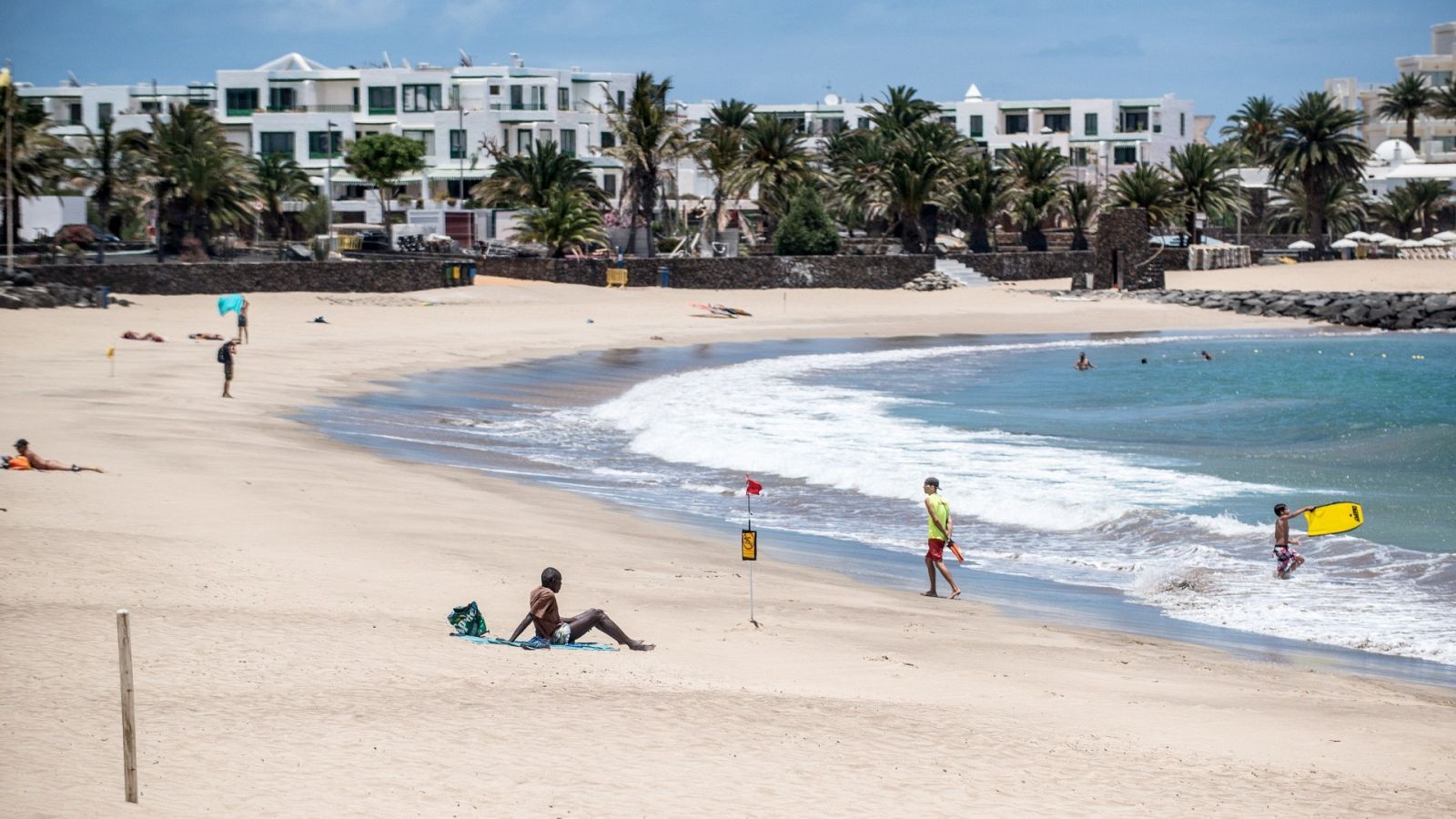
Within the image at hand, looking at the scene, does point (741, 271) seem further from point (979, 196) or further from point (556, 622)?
point (556, 622)

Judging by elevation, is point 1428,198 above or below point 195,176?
above

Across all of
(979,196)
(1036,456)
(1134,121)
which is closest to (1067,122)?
(1134,121)

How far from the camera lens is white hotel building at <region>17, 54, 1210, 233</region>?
95.8 meters

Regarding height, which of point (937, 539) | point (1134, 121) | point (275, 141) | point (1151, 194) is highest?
point (1134, 121)

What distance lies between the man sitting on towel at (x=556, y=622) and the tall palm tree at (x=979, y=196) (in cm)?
6475

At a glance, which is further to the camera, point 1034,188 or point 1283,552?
point 1034,188

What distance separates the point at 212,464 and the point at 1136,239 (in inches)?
2187

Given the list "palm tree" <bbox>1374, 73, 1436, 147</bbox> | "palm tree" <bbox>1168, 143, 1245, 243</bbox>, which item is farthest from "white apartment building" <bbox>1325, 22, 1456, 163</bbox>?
"palm tree" <bbox>1168, 143, 1245, 243</bbox>

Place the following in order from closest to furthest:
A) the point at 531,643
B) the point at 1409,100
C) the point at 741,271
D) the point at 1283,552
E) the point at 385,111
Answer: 1. the point at 531,643
2. the point at 1283,552
3. the point at 741,271
4. the point at 385,111
5. the point at 1409,100

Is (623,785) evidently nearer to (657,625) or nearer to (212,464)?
(657,625)

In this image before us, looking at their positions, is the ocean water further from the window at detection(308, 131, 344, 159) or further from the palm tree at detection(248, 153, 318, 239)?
the window at detection(308, 131, 344, 159)

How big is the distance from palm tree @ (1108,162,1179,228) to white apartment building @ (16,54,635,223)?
30888 millimetres

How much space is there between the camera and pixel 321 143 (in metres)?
97.3

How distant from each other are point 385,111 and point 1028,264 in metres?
48.1
